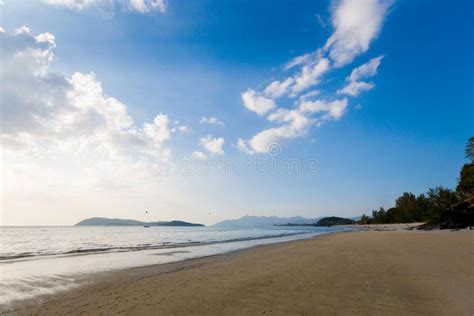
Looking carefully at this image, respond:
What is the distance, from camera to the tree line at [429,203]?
87.1m

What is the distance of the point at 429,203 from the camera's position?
118m

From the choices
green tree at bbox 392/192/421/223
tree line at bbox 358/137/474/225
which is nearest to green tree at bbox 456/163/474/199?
tree line at bbox 358/137/474/225

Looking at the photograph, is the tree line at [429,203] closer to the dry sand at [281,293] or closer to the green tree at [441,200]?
the green tree at [441,200]

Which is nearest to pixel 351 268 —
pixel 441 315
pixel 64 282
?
pixel 441 315

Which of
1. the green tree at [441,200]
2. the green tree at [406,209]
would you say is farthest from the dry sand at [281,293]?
the green tree at [406,209]

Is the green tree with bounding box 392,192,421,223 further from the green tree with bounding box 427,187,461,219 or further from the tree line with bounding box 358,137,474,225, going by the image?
the green tree with bounding box 427,187,461,219

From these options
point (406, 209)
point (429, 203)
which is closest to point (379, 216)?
point (406, 209)

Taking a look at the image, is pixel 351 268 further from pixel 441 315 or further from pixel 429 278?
pixel 441 315

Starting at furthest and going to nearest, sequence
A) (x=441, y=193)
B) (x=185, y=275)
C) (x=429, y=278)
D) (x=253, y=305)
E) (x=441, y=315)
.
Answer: (x=441, y=193), (x=185, y=275), (x=429, y=278), (x=253, y=305), (x=441, y=315)

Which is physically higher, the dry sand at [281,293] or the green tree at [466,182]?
the green tree at [466,182]

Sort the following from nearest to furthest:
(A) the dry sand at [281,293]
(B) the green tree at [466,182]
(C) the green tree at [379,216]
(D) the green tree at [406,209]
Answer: (A) the dry sand at [281,293] < (B) the green tree at [466,182] < (D) the green tree at [406,209] < (C) the green tree at [379,216]

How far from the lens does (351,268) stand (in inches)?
549

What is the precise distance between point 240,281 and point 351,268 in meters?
5.92

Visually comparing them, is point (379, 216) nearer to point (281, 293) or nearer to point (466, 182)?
point (466, 182)
